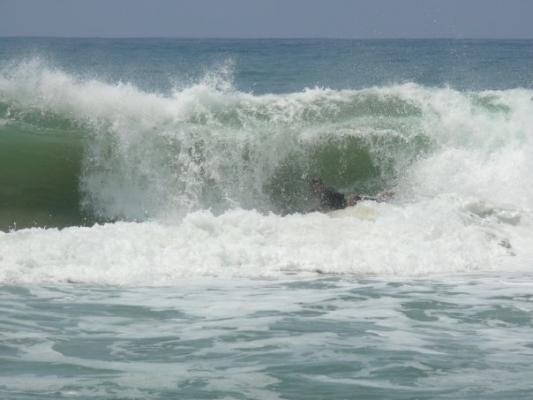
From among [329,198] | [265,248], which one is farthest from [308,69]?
[265,248]

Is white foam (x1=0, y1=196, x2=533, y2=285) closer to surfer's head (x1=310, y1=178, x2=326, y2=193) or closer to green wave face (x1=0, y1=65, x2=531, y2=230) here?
surfer's head (x1=310, y1=178, x2=326, y2=193)

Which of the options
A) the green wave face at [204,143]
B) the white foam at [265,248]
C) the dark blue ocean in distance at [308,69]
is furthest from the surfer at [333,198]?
the dark blue ocean in distance at [308,69]

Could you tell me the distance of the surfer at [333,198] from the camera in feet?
45.4

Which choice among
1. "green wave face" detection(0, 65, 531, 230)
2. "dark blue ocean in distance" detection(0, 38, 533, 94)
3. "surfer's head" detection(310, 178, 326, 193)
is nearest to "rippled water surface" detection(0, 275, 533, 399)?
"surfer's head" detection(310, 178, 326, 193)

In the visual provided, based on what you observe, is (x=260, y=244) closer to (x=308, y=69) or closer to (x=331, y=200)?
(x=331, y=200)

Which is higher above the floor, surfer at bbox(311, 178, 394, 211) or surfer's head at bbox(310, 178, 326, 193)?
surfer's head at bbox(310, 178, 326, 193)

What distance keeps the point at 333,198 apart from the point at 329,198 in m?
0.10

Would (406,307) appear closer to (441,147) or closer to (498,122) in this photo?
(441,147)

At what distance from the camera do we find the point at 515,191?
15.2 m

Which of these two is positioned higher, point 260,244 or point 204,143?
point 204,143

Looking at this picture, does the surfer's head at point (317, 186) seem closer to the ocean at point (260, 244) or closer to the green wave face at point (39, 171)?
the ocean at point (260, 244)

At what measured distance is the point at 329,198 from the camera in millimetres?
14242

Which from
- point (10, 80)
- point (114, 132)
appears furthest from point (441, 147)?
point (10, 80)

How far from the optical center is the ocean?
22.4ft
